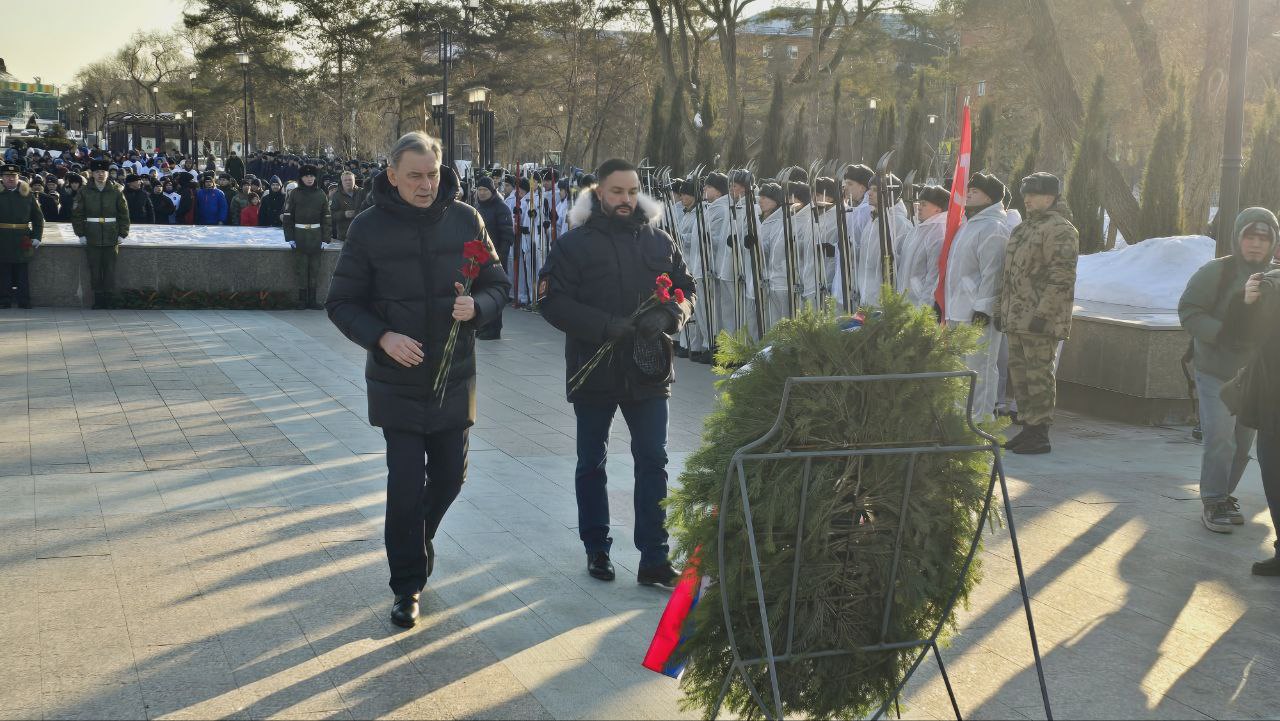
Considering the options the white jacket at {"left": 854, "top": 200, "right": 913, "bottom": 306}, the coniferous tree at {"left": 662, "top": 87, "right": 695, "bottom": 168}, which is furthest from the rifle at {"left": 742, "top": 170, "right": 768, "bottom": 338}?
the coniferous tree at {"left": 662, "top": 87, "right": 695, "bottom": 168}

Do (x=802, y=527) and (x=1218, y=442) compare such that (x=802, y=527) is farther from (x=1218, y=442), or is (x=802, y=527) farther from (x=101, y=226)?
(x=101, y=226)

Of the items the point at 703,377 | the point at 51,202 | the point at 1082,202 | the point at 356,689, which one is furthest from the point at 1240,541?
the point at 51,202

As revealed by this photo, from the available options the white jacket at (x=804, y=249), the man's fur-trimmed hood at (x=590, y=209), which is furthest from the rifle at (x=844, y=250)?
the man's fur-trimmed hood at (x=590, y=209)

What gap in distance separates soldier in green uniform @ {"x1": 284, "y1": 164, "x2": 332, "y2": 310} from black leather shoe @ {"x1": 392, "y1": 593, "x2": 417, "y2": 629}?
43.2 feet

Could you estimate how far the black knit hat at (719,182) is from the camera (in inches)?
550

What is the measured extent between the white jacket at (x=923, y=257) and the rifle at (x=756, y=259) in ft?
7.87

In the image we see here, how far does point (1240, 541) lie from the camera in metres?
6.68

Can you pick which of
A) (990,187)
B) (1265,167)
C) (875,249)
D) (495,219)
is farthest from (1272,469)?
(1265,167)

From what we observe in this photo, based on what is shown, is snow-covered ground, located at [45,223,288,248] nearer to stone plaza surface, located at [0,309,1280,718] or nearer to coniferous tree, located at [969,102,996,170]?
stone plaza surface, located at [0,309,1280,718]

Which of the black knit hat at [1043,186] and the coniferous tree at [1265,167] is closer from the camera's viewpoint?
the black knit hat at [1043,186]

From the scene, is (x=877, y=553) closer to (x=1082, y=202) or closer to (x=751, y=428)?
(x=751, y=428)

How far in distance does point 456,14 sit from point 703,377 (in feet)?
148

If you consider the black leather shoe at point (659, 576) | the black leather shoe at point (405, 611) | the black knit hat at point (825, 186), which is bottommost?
the black leather shoe at point (659, 576)

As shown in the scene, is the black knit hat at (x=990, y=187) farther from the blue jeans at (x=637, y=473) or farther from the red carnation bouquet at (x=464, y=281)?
the red carnation bouquet at (x=464, y=281)
